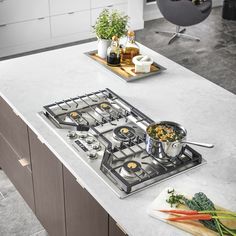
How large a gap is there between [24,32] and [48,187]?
3482 mm

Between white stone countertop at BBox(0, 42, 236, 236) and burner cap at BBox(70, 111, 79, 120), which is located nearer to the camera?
white stone countertop at BBox(0, 42, 236, 236)

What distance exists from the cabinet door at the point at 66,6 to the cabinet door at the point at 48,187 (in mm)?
3414

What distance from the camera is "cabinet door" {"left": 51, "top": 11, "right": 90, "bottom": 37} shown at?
5.91 metres

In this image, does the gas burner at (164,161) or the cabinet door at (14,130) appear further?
the cabinet door at (14,130)

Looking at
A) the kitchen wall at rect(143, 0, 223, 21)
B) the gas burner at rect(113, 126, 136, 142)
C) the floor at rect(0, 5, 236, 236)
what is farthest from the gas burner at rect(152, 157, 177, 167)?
the kitchen wall at rect(143, 0, 223, 21)

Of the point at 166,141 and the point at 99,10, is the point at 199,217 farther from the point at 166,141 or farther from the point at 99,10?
the point at 99,10

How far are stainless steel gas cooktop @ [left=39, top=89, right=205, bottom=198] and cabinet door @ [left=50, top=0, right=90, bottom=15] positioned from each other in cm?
328

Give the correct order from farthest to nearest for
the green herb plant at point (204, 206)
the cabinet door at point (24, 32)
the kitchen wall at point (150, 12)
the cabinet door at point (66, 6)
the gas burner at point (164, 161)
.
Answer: the kitchen wall at point (150, 12)
the cabinet door at point (66, 6)
the cabinet door at point (24, 32)
the gas burner at point (164, 161)
the green herb plant at point (204, 206)

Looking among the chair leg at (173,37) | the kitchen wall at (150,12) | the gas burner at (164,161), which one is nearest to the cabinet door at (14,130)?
the gas burner at (164,161)

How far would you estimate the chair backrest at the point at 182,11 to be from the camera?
5797 mm

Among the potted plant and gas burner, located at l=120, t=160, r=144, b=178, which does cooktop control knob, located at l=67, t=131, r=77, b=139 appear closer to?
gas burner, located at l=120, t=160, r=144, b=178

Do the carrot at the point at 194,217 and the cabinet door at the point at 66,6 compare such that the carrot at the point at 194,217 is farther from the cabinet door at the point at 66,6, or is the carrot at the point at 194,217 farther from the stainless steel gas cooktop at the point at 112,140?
the cabinet door at the point at 66,6

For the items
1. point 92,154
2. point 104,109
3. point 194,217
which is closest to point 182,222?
point 194,217

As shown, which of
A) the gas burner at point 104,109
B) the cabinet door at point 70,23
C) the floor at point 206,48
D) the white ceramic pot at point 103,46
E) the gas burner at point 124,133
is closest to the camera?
the gas burner at point 124,133
